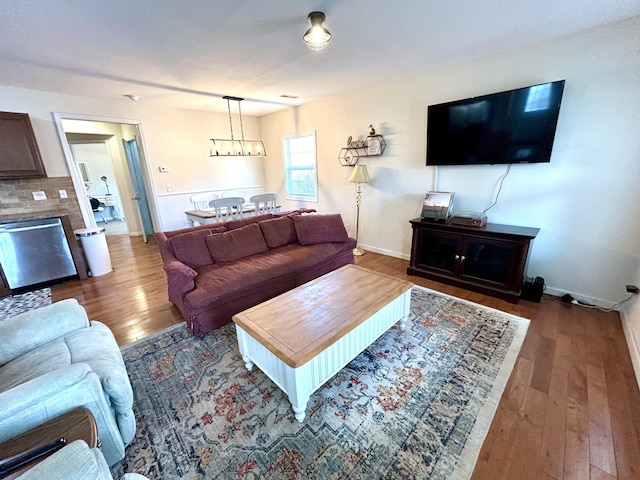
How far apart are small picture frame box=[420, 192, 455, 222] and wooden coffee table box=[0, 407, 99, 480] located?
319 cm

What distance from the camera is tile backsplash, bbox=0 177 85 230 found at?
10.4 feet

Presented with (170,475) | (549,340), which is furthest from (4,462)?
(549,340)

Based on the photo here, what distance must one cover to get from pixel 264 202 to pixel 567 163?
3.70 meters

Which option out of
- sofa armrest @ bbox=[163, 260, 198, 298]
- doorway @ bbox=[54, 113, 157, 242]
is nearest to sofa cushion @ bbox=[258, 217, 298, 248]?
sofa armrest @ bbox=[163, 260, 198, 298]

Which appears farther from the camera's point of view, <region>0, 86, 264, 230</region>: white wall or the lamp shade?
the lamp shade

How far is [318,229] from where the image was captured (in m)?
3.26

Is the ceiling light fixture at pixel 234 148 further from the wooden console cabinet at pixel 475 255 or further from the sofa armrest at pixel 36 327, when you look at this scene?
the sofa armrest at pixel 36 327

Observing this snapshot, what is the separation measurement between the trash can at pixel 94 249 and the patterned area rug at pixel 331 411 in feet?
7.21

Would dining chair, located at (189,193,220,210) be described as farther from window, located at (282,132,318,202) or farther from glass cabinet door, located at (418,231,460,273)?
glass cabinet door, located at (418,231,460,273)

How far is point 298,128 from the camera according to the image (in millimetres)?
4820

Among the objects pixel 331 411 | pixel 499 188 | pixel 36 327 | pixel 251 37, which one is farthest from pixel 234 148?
pixel 331 411

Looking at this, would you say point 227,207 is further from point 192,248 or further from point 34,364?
point 34,364

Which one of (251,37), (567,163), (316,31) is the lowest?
(567,163)

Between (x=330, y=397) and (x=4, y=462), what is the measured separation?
1.34 m
